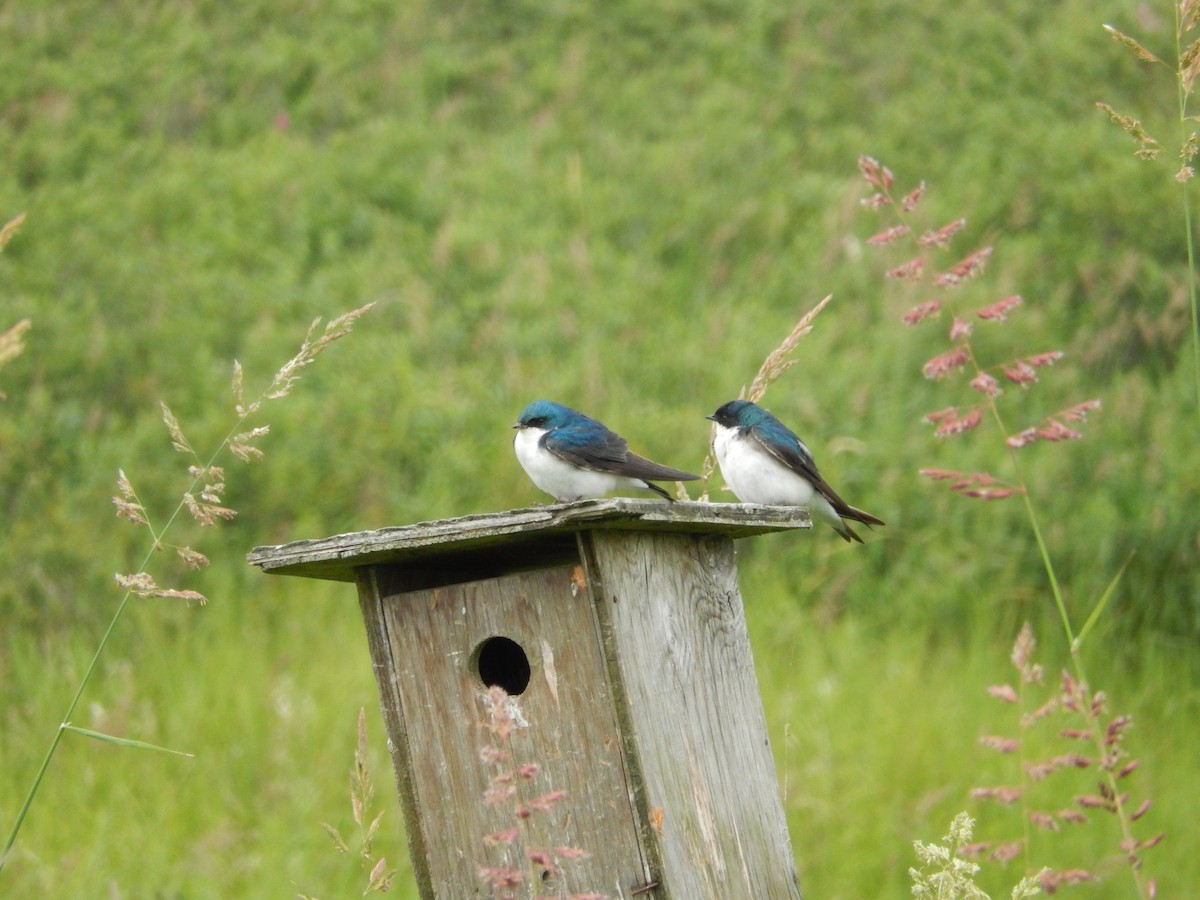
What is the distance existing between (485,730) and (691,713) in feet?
1.27

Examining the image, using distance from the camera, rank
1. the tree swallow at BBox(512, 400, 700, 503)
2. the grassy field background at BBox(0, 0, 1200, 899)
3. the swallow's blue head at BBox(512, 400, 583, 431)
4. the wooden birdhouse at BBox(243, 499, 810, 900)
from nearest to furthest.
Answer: the wooden birdhouse at BBox(243, 499, 810, 900) < the tree swallow at BBox(512, 400, 700, 503) < the swallow's blue head at BBox(512, 400, 583, 431) < the grassy field background at BBox(0, 0, 1200, 899)

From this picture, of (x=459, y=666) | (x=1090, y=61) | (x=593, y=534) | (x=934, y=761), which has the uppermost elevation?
(x=1090, y=61)

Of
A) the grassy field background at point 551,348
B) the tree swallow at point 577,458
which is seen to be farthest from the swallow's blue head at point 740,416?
the grassy field background at point 551,348

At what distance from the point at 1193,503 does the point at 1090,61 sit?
193 inches

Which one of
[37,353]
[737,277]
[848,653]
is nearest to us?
[848,653]

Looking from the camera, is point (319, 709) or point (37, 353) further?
point (37, 353)

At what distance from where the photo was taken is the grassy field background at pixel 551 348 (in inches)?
187

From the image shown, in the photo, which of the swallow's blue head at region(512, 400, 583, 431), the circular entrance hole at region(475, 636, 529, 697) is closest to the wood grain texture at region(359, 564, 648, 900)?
the circular entrance hole at region(475, 636, 529, 697)

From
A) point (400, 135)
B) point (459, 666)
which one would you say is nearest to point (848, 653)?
point (459, 666)

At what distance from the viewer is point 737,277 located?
851 cm

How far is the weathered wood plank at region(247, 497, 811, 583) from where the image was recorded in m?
2.17

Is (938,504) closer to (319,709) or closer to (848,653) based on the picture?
(848,653)

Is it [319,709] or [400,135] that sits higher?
[400,135]

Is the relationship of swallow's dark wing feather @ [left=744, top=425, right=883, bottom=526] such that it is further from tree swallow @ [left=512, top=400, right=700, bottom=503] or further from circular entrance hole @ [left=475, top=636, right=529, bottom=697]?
circular entrance hole @ [left=475, top=636, right=529, bottom=697]
